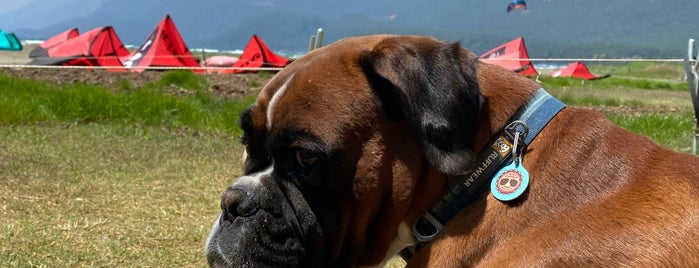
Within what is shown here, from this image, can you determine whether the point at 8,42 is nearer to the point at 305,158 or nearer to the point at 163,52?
the point at 163,52

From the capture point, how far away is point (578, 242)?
2.71m

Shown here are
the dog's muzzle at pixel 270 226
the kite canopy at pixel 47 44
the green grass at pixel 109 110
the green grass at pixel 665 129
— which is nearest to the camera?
the dog's muzzle at pixel 270 226

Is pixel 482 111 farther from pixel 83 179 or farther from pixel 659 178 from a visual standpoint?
pixel 83 179

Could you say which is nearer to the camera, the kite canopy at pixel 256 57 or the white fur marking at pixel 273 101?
the white fur marking at pixel 273 101

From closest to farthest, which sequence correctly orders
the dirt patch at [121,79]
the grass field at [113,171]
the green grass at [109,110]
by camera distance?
the grass field at [113,171] → the green grass at [109,110] → the dirt patch at [121,79]

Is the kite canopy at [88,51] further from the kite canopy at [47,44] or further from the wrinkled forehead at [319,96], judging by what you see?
the wrinkled forehead at [319,96]

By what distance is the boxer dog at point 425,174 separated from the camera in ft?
9.03

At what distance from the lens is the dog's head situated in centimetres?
279

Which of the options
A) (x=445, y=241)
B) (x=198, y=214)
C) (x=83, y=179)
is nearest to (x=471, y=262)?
(x=445, y=241)

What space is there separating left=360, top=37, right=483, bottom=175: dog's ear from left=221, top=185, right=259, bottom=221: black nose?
0.56 metres

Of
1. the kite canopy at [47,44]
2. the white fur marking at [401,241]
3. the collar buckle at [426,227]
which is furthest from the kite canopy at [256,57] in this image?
the collar buckle at [426,227]

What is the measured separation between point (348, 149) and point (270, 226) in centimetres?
38

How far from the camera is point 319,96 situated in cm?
288

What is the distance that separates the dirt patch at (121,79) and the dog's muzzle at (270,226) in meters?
12.7
